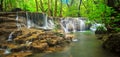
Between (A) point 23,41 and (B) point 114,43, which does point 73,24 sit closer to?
(A) point 23,41

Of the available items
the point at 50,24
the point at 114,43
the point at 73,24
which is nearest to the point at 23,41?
the point at 114,43

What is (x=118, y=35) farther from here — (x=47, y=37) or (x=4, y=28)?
(x=4, y=28)

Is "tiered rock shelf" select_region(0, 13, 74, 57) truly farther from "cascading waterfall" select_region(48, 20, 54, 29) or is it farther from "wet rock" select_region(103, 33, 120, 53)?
"cascading waterfall" select_region(48, 20, 54, 29)

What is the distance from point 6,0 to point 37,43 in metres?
15.3

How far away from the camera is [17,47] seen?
12.1m

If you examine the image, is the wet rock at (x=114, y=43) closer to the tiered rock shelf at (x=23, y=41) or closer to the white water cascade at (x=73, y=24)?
the tiered rock shelf at (x=23, y=41)

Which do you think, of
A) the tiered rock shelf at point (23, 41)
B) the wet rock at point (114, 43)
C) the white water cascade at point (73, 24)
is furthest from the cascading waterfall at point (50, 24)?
the wet rock at point (114, 43)

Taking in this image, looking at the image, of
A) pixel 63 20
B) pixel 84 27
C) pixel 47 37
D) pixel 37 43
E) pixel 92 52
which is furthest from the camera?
pixel 84 27

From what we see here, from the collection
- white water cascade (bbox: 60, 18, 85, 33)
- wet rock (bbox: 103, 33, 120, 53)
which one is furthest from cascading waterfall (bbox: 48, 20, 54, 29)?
wet rock (bbox: 103, 33, 120, 53)

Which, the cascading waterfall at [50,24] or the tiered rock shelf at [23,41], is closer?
the tiered rock shelf at [23,41]

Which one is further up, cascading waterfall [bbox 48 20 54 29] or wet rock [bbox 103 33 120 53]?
cascading waterfall [bbox 48 20 54 29]

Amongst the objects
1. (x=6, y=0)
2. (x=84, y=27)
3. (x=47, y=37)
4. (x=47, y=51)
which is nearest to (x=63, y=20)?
(x=84, y=27)

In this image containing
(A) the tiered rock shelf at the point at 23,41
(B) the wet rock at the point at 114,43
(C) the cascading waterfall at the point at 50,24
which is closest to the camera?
(B) the wet rock at the point at 114,43

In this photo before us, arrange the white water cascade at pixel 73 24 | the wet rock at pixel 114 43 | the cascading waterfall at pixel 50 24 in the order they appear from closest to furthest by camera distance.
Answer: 1. the wet rock at pixel 114 43
2. the cascading waterfall at pixel 50 24
3. the white water cascade at pixel 73 24
